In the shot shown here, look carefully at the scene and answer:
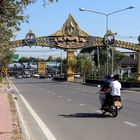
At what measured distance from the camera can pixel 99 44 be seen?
10125 cm

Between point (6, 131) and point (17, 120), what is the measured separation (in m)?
3.65

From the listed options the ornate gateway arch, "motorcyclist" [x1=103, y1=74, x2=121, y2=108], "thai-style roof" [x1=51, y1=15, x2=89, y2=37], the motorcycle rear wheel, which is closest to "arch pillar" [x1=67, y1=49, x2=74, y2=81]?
the ornate gateway arch

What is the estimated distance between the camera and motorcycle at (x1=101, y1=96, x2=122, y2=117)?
66.6 ft

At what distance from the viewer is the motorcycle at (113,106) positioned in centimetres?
2030

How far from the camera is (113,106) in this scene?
67.1 feet

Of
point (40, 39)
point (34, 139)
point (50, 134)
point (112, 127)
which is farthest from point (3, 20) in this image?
point (40, 39)

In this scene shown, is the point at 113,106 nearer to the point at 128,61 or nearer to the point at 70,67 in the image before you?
the point at 70,67

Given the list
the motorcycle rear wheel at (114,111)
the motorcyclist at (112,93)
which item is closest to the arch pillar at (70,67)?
the motorcyclist at (112,93)

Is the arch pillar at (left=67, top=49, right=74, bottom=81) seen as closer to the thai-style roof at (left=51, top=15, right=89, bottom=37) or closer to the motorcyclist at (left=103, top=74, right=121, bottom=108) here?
the thai-style roof at (left=51, top=15, right=89, bottom=37)

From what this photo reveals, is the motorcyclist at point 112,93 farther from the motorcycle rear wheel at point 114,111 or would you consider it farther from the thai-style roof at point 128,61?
the thai-style roof at point 128,61

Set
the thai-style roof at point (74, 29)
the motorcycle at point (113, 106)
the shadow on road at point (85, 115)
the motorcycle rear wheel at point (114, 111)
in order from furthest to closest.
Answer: the thai-style roof at point (74, 29) < the shadow on road at point (85, 115) < the motorcycle rear wheel at point (114, 111) < the motorcycle at point (113, 106)

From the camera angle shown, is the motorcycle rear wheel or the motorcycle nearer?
the motorcycle

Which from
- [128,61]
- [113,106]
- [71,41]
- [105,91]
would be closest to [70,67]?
[71,41]

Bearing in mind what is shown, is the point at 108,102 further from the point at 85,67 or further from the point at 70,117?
the point at 85,67
